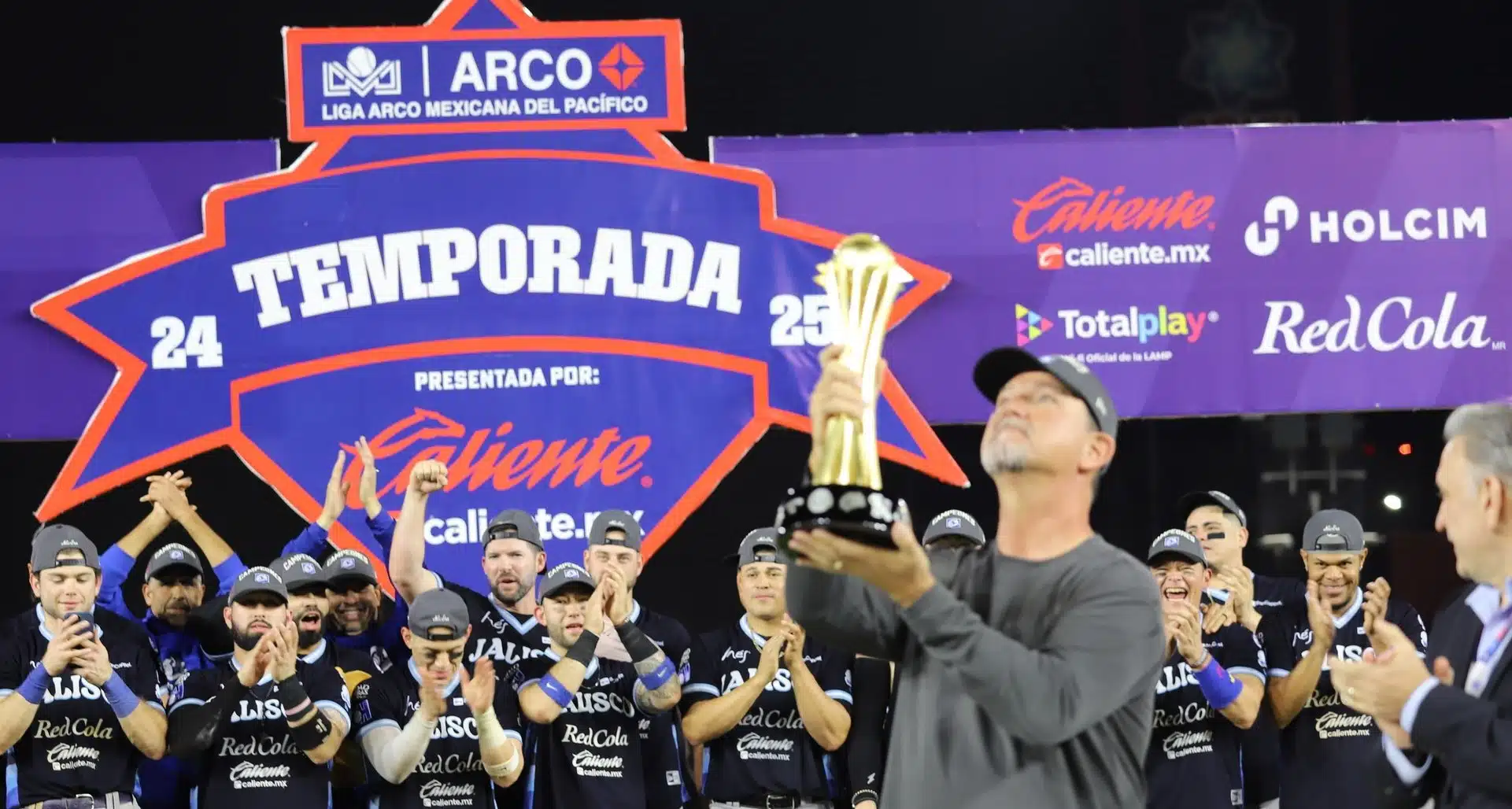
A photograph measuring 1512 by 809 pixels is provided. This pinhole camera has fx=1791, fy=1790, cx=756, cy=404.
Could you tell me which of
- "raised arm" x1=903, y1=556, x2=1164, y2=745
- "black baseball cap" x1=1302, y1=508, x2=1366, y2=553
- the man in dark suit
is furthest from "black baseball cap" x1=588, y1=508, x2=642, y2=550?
"raised arm" x1=903, y1=556, x2=1164, y2=745

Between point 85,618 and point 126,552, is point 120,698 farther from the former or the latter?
point 126,552

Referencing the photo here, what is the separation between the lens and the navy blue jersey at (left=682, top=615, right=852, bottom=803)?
5.96m

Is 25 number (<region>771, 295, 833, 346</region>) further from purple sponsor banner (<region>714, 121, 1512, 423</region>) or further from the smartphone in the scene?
the smartphone

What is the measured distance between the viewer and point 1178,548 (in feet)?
20.0

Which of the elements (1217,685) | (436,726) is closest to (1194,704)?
(1217,685)

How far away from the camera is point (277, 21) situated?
7.93 meters

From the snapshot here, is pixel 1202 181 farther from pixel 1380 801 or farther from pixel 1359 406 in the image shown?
pixel 1380 801

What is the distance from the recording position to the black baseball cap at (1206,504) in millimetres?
6711

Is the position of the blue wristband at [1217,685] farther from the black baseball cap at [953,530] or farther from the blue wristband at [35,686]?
the blue wristband at [35,686]

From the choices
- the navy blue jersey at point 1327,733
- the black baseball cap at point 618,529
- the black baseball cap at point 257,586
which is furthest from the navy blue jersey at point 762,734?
the navy blue jersey at point 1327,733

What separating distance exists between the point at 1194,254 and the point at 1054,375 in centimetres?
509

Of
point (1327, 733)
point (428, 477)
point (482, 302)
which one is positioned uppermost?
point (482, 302)

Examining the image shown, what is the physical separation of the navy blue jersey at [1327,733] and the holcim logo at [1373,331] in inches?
58.3

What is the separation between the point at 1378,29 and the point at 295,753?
5.74 m
